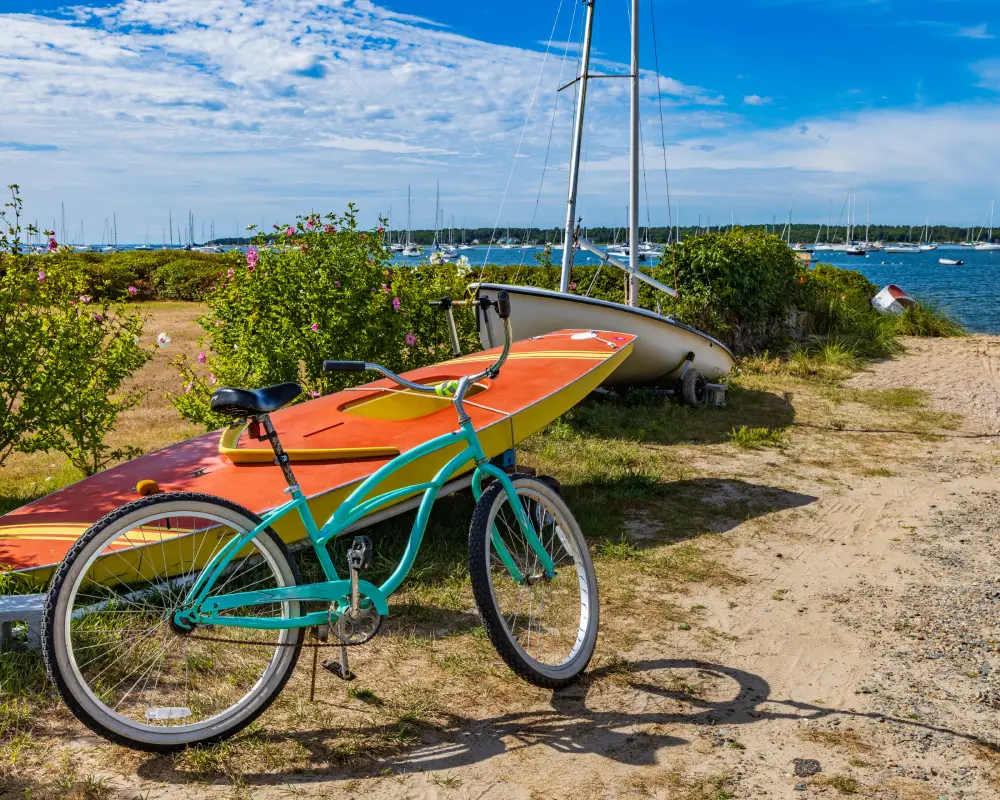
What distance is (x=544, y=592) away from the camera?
171 inches

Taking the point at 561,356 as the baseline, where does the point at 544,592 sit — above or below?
below

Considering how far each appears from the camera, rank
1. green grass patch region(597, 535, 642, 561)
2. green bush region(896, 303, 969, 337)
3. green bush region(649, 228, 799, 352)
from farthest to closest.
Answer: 1. green bush region(896, 303, 969, 337)
2. green bush region(649, 228, 799, 352)
3. green grass patch region(597, 535, 642, 561)

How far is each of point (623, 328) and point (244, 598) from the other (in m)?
6.64

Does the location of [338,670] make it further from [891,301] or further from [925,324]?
[891,301]

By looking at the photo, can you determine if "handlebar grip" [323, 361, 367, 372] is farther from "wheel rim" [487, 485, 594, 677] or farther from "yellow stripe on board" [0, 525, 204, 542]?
"yellow stripe on board" [0, 525, 204, 542]

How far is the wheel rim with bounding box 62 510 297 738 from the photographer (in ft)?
10.3

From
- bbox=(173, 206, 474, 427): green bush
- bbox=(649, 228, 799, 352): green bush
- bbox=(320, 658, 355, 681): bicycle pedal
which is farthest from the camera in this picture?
bbox=(649, 228, 799, 352): green bush

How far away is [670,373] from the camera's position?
33.4 feet

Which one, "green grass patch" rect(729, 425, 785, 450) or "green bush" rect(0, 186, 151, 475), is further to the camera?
"green grass patch" rect(729, 425, 785, 450)

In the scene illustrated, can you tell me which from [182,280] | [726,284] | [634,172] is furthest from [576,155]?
[182,280]

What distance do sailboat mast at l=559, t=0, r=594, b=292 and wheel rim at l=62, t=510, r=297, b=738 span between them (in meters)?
6.24

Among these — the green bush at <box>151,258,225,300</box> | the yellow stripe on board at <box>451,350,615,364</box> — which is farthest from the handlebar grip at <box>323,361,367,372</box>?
the green bush at <box>151,258,225,300</box>

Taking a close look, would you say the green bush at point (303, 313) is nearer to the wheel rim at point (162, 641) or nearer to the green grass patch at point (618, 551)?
the green grass patch at point (618, 551)

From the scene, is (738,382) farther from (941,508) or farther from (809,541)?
(809,541)
